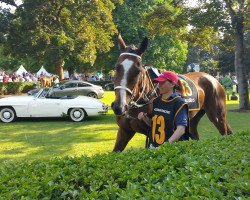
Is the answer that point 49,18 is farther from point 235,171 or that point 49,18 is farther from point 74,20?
point 235,171

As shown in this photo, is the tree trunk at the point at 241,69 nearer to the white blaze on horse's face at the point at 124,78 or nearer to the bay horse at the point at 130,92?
the bay horse at the point at 130,92

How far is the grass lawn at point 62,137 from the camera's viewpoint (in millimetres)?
9327

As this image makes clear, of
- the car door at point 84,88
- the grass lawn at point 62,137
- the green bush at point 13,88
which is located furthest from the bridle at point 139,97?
the green bush at point 13,88

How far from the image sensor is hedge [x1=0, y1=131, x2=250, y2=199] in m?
2.62

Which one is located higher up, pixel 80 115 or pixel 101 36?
pixel 101 36

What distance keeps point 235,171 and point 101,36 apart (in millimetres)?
25828

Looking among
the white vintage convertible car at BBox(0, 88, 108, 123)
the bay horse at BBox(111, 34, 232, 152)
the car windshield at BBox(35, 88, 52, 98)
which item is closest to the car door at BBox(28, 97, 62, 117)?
the white vintage convertible car at BBox(0, 88, 108, 123)

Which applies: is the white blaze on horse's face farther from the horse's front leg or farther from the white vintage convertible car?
the white vintage convertible car

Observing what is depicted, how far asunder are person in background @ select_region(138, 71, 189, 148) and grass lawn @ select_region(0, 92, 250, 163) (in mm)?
3018

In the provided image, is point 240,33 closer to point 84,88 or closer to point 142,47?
point 84,88

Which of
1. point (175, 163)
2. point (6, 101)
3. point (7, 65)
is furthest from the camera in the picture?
point (7, 65)

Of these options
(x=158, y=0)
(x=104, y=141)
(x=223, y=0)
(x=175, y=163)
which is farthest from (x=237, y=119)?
(x=158, y=0)

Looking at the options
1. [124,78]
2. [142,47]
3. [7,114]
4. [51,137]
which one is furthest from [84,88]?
[124,78]

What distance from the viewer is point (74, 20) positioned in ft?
88.5
